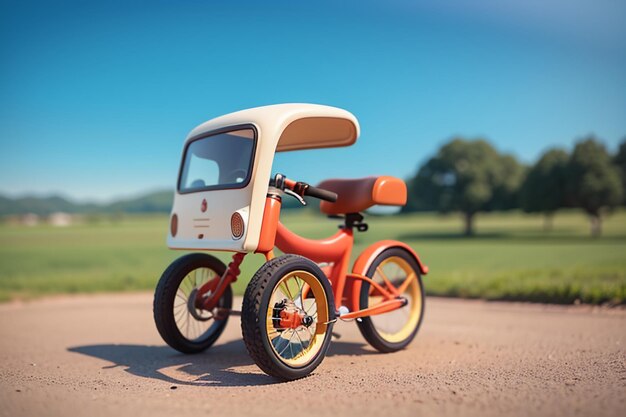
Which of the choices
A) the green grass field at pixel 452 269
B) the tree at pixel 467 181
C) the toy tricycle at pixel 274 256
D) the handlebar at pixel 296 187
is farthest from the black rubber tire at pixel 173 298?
the tree at pixel 467 181

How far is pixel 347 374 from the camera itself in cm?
476

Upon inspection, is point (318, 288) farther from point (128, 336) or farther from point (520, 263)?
point (520, 263)

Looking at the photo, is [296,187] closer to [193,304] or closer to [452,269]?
[193,304]

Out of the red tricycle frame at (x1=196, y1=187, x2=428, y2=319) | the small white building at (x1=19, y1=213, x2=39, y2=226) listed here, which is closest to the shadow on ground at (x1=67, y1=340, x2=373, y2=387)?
the red tricycle frame at (x1=196, y1=187, x2=428, y2=319)

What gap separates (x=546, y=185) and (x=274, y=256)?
31.7 meters

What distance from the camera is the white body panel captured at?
15.4 ft

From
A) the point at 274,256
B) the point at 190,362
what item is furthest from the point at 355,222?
the point at 190,362

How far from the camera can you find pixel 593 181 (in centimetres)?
2941

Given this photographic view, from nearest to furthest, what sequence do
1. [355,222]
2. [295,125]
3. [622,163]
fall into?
[295,125]
[355,222]
[622,163]

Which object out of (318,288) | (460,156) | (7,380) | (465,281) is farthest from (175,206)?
(460,156)

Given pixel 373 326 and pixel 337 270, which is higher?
pixel 337 270

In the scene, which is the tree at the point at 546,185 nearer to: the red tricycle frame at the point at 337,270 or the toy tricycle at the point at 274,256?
the toy tricycle at the point at 274,256

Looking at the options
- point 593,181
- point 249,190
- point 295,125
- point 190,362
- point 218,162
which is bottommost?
point 190,362

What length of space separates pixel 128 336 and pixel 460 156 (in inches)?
1508
